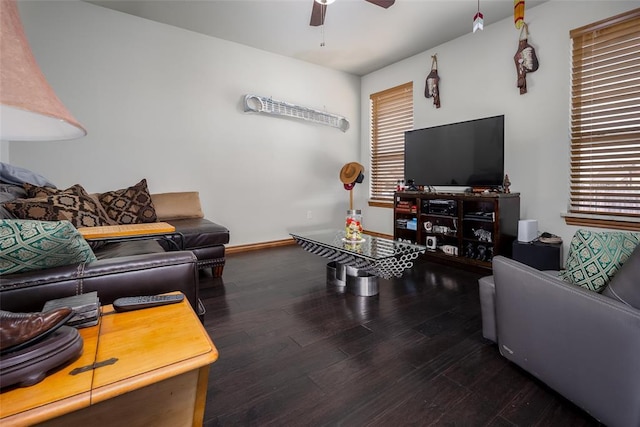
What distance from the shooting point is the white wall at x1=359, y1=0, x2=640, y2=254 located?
117 inches

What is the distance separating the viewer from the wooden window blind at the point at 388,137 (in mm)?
4551

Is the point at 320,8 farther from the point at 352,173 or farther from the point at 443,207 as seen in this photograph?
the point at 443,207

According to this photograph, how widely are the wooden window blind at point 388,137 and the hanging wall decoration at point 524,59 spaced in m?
1.43

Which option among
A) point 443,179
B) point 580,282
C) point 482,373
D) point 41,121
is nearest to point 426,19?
point 443,179

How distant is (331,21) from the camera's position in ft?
11.0

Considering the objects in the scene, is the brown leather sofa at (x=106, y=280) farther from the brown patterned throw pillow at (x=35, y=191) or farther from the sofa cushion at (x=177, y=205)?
the sofa cushion at (x=177, y=205)

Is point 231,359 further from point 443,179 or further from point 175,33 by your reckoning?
point 175,33

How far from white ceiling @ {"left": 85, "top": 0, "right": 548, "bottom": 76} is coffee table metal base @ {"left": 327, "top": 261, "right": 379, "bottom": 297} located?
2597 mm

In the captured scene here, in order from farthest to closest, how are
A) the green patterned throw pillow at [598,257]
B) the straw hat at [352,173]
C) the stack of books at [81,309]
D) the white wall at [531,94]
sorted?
the straw hat at [352,173]
the white wall at [531,94]
the green patterned throw pillow at [598,257]
the stack of books at [81,309]

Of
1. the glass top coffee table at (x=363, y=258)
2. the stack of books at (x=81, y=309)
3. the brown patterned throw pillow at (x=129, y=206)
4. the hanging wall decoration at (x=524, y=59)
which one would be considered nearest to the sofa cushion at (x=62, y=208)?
the brown patterned throw pillow at (x=129, y=206)

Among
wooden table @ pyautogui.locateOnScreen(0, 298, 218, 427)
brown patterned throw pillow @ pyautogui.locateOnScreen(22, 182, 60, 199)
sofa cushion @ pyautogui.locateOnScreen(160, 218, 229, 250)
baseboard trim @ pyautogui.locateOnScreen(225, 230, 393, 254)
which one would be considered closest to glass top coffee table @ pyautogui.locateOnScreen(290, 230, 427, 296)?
sofa cushion @ pyautogui.locateOnScreen(160, 218, 229, 250)

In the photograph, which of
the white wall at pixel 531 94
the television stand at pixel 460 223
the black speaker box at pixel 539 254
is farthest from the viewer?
the television stand at pixel 460 223

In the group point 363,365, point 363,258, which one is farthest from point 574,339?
point 363,258

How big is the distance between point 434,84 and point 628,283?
11.6 feet
